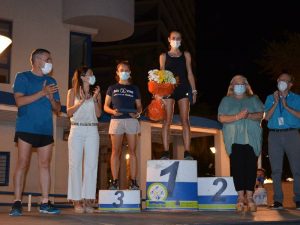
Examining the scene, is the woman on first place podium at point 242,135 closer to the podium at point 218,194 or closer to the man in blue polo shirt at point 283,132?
the podium at point 218,194

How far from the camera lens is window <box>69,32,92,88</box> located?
13.6 m

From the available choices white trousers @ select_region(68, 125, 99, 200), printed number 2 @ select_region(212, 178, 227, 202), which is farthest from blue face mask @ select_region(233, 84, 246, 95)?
white trousers @ select_region(68, 125, 99, 200)

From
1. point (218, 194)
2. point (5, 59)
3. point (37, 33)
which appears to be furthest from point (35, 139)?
point (37, 33)

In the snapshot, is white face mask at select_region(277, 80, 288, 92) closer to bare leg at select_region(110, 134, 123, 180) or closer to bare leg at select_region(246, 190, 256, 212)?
bare leg at select_region(246, 190, 256, 212)

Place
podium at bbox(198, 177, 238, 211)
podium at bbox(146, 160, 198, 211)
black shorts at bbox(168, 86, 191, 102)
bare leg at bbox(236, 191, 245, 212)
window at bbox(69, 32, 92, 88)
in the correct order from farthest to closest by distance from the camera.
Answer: window at bbox(69, 32, 92, 88) < black shorts at bbox(168, 86, 191, 102) < podium at bbox(198, 177, 238, 211) < podium at bbox(146, 160, 198, 211) < bare leg at bbox(236, 191, 245, 212)

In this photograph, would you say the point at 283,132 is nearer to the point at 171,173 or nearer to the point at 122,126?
the point at 171,173

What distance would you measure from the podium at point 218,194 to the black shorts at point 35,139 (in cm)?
257

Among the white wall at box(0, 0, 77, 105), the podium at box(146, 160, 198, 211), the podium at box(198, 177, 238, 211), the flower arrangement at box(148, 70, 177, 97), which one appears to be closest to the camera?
the podium at box(146, 160, 198, 211)

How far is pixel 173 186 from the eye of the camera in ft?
22.6

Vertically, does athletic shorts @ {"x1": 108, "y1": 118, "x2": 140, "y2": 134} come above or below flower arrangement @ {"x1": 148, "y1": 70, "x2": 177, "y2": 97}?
below

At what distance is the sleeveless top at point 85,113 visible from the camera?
646cm

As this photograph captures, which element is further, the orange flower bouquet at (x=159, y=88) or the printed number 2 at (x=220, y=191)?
the printed number 2 at (x=220, y=191)

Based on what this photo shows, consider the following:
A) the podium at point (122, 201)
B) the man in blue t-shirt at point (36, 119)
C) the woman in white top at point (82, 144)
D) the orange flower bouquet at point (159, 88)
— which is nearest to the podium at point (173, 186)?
the podium at point (122, 201)

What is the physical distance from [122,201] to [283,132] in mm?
2686
